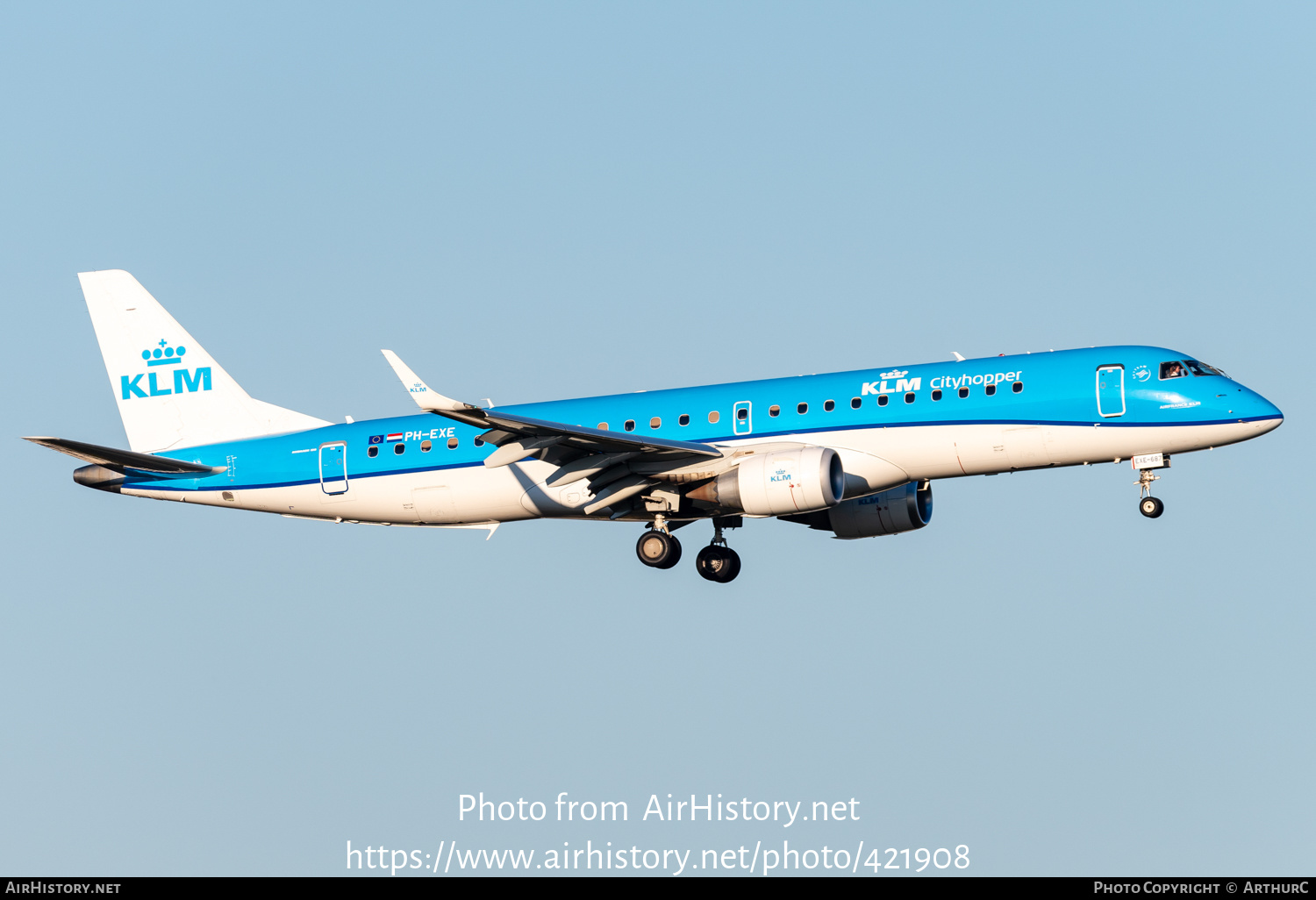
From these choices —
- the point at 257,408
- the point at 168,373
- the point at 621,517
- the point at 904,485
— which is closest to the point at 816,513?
the point at 904,485

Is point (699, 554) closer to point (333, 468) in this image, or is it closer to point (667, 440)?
point (667, 440)

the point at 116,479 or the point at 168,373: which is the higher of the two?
the point at 168,373

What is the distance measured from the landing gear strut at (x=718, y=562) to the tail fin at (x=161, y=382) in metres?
11.7

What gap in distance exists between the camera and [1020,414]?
136ft

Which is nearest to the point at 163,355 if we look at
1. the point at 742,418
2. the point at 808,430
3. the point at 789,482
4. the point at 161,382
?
the point at 161,382

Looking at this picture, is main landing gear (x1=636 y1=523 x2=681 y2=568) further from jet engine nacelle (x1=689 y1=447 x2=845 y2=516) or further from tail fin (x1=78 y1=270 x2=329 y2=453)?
tail fin (x1=78 y1=270 x2=329 y2=453)

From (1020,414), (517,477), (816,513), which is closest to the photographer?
(1020,414)

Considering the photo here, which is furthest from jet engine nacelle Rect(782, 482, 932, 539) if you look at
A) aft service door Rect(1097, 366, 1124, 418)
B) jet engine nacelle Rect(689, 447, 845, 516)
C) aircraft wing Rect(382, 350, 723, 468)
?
aft service door Rect(1097, 366, 1124, 418)

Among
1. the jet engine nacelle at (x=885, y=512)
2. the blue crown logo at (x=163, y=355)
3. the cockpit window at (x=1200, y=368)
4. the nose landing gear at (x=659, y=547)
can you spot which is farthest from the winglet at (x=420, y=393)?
the cockpit window at (x=1200, y=368)

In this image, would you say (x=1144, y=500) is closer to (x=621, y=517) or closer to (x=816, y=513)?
(x=816, y=513)

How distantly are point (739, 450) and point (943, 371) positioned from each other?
5.50 meters

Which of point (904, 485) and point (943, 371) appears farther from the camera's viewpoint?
point (904, 485)

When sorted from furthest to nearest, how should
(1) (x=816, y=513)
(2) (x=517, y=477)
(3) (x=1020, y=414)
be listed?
(1) (x=816, y=513)
(2) (x=517, y=477)
(3) (x=1020, y=414)

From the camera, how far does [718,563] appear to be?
47188 mm
